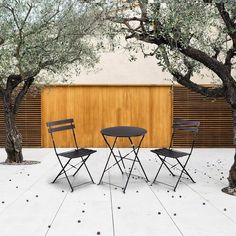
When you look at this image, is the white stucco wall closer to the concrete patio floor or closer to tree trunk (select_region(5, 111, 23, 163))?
tree trunk (select_region(5, 111, 23, 163))

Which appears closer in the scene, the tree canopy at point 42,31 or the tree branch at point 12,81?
the tree canopy at point 42,31

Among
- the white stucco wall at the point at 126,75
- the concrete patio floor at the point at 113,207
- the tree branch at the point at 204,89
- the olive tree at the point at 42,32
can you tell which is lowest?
the concrete patio floor at the point at 113,207

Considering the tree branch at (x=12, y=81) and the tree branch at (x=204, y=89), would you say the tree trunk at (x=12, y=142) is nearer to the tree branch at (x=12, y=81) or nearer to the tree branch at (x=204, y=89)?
the tree branch at (x=12, y=81)

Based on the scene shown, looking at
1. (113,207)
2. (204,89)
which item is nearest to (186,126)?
(204,89)

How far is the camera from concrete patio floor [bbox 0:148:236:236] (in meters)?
3.13

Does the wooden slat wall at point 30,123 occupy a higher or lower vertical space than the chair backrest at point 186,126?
lower

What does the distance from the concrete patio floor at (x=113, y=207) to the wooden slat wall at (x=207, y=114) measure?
13.3 ft

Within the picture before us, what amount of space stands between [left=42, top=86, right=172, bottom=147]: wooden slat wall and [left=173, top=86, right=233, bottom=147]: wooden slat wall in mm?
317

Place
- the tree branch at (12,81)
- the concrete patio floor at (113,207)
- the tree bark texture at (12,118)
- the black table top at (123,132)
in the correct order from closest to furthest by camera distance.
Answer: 1. the concrete patio floor at (113,207)
2. the black table top at (123,132)
3. the tree branch at (12,81)
4. the tree bark texture at (12,118)

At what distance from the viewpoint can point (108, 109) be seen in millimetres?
9852

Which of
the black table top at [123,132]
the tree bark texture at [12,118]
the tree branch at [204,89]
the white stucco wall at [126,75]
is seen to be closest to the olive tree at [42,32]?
the tree bark texture at [12,118]

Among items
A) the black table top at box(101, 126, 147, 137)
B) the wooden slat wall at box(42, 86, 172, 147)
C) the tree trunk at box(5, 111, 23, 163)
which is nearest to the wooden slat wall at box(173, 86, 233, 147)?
the wooden slat wall at box(42, 86, 172, 147)

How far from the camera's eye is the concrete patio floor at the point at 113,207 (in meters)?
3.13

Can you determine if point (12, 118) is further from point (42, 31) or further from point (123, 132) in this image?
point (123, 132)
